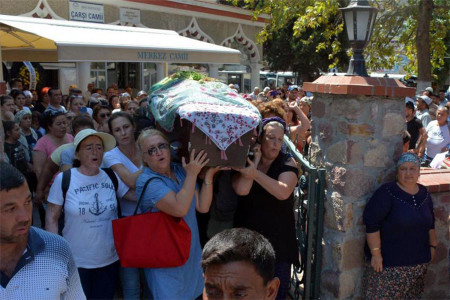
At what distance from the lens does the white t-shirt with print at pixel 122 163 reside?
3.45m

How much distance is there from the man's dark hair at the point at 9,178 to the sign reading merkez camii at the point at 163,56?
613 centimetres

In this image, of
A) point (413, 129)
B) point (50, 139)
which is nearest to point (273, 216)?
point (50, 139)

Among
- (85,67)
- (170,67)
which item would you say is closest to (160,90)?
(85,67)

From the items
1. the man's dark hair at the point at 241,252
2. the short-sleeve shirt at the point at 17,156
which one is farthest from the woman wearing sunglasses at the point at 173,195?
the short-sleeve shirt at the point at 17,156

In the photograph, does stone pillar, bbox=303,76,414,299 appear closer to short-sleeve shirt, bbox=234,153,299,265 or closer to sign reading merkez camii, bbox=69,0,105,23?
short-sleeve shirt, bbox=234,153,299,265

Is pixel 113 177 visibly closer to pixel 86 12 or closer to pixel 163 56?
pixel 163 56

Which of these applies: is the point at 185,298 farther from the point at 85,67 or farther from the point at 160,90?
the point at 85,67

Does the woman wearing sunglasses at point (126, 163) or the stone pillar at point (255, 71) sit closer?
the woman wearing sunglasses at point (126, 163)

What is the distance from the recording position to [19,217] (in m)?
1.80

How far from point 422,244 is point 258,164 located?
1355mm

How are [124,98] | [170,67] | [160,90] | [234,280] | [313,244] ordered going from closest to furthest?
[234,280], [160,90], [313,244], [124,98], [170,67]

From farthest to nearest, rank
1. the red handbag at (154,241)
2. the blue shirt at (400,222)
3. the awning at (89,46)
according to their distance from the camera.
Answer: the awning at (89,46) → the blue shirt at (400,222) → the red handbag at (154,241)

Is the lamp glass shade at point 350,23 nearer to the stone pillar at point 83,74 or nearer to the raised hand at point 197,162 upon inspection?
the raised hand at point 197,162

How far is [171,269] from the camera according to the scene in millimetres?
3006
